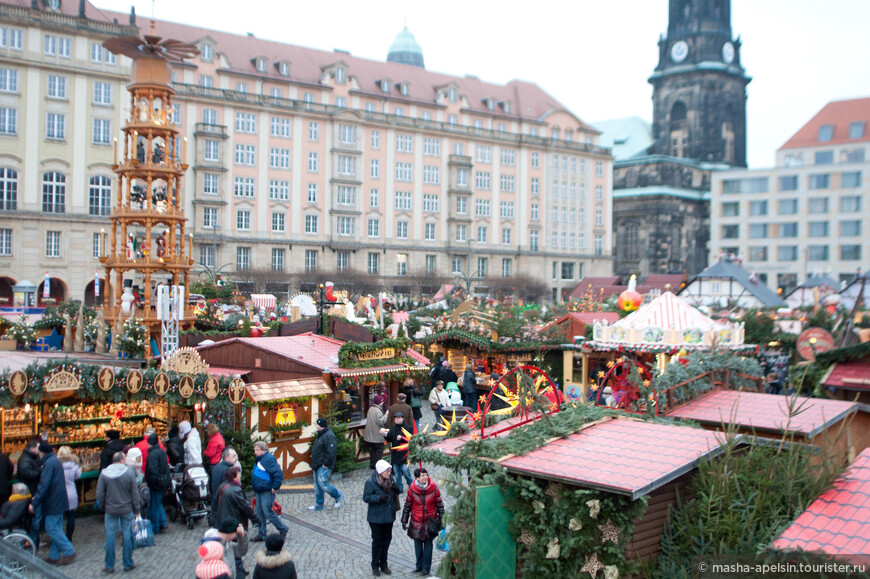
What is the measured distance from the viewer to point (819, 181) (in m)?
77.6

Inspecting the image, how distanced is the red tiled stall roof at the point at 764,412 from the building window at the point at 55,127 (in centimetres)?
4779

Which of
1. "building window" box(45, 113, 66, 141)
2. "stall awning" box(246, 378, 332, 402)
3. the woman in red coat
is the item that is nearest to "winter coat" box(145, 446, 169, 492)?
"stall awning" box(246, 378, 332, 402)

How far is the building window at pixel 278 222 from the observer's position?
60.0 meters

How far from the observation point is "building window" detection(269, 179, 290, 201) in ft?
196

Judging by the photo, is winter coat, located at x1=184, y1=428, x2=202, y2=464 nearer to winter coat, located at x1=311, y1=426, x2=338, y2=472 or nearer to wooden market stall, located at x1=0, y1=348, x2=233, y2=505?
wooden market stall, located at x1=0, y1=348, x2=233, y2=505

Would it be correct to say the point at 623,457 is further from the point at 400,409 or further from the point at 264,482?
the point at 400,409

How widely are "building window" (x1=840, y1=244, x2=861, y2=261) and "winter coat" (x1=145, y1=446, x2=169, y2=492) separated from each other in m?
78.3

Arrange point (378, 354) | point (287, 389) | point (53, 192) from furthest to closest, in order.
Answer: point (53, 192), point (378, 354), point (287, 389)

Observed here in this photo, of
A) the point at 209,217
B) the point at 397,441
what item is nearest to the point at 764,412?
the point at 397,441

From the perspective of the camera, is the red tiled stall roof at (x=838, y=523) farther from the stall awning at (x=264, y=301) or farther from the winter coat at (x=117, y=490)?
the stall awning at (x=264, y=301)

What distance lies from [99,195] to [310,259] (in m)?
17.0

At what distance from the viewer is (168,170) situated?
19.6 meters

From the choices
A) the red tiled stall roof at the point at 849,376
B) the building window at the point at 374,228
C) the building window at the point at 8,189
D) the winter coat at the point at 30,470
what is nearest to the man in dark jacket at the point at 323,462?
the winter coat at the point at 30,470

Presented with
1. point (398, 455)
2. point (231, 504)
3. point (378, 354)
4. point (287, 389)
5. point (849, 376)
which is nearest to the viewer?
point (231, 504)
